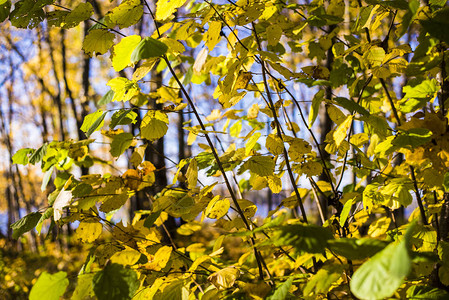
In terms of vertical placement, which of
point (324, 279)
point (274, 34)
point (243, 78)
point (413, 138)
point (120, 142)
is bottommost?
point (324, 279)

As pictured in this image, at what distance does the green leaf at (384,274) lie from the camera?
429mm

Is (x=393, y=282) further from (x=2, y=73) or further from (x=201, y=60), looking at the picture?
(x=2, y=73)

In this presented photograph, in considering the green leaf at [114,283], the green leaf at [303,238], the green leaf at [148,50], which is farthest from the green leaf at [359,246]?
the green leaf at [148,50]

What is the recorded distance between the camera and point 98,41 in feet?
3.19

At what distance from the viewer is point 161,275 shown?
101 centimetres

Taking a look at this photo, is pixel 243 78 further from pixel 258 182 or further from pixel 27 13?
pixel 27 13

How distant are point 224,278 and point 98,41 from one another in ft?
2.55

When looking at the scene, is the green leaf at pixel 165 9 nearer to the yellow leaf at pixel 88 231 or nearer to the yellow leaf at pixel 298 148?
the yellow leaf at pixel 298 148

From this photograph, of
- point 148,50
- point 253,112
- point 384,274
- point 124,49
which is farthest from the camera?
point 253,112

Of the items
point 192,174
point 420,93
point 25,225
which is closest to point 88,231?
point 25,225

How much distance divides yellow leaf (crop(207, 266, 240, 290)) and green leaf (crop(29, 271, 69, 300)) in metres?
0.36

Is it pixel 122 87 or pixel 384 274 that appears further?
pixel 122 87

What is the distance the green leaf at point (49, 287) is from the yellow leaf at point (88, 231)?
319 mm

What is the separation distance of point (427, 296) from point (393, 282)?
452mm
